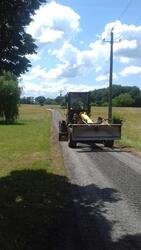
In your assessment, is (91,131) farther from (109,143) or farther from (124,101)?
(124,101)

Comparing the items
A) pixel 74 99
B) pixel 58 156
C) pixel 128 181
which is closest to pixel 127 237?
pixel 128 181

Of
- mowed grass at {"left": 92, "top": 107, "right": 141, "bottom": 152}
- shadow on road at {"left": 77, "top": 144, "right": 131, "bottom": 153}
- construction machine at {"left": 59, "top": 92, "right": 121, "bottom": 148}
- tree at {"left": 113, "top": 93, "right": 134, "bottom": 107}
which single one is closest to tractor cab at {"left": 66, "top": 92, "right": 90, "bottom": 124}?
construction machine at {"left": 59, "top": 92, "right": 121, "bottom": 148}

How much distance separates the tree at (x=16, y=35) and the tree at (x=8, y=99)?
50.7 m

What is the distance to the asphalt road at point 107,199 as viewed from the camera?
7977 millimetres

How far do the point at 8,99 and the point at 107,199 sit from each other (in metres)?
53.9

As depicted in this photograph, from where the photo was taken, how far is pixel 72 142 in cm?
2514

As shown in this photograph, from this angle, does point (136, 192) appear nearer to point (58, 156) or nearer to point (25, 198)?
point (25, 198)

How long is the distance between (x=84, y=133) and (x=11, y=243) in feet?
57.4

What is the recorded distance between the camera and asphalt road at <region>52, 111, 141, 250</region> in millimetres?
7977

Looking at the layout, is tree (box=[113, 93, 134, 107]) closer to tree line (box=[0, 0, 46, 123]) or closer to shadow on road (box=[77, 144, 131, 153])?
shadow on road (box=[77, 144, 131, 153])

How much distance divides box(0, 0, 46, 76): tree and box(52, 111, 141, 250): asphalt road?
11.6ft

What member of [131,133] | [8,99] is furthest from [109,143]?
[8,99]

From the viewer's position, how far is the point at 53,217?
933 centimetres

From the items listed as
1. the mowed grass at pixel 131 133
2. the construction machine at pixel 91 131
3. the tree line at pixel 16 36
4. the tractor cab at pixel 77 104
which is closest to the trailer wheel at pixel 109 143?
the construction machine at pixel 91 131
